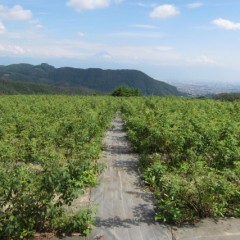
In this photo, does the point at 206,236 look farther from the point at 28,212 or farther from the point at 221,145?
the point at 221,145

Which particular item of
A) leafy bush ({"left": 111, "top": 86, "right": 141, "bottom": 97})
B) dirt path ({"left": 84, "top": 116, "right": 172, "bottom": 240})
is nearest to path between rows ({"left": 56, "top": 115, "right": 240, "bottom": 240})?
dirt path ({"left": 84, "top": 116, "right": 172, "bottom": 240})

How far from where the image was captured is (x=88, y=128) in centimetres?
1285

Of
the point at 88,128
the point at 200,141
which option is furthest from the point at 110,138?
the point at 200,141

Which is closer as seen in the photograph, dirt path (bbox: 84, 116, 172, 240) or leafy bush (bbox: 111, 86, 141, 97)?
dirt path (bbox: 84, 116, 172, 240)

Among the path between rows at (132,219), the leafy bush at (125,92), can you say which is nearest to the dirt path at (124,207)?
the path between rows at (132,219)

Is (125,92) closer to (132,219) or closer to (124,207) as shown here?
(124,207)

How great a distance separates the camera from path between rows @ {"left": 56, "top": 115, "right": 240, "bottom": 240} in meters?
6.22

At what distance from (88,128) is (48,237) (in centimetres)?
708

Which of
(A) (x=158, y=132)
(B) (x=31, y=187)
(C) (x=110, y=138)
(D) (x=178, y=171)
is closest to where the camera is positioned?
(B) (x=31, y=187)

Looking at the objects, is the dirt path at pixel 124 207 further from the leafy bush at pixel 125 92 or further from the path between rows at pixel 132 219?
the leafy bush at pixel 125 92

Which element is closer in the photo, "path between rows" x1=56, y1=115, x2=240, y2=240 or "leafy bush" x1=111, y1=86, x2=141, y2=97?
"path between rows" x1=56, y1=115, x2=240, y2=240

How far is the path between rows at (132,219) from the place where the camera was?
20.4ft

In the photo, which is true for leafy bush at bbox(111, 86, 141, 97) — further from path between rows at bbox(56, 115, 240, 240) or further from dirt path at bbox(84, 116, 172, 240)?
path between rows at bbox(56, 115, 240, 240)

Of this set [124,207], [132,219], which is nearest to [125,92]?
[124,207]
